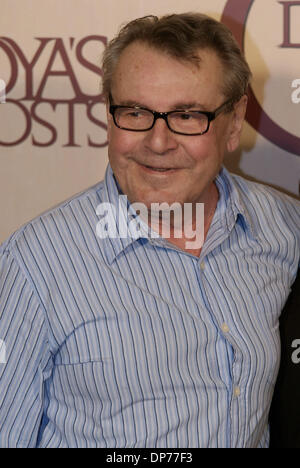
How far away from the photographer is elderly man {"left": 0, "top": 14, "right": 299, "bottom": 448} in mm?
1421

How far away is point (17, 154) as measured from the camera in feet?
6.27

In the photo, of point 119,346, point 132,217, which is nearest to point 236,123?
point 132,217

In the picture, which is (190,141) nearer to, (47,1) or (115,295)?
(115,295)

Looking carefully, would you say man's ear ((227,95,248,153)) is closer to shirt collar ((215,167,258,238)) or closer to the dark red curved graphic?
shirt collar ((215,167,258,238))

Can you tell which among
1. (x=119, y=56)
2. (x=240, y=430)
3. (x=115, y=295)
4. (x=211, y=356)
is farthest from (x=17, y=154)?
(x=240, y=430)

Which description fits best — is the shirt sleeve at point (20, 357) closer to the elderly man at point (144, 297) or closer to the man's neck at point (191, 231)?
the elderly man at point (144, 297)

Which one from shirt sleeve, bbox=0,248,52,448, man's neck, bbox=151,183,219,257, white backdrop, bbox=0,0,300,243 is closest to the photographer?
shirt sleeve, bbox=0,248,52,448

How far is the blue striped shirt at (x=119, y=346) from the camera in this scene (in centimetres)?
142

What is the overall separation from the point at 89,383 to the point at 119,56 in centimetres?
64

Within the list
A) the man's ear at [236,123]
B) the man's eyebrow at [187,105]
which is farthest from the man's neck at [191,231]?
the man's eyebrow at [187,105]

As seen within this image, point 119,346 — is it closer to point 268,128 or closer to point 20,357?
point 20,357

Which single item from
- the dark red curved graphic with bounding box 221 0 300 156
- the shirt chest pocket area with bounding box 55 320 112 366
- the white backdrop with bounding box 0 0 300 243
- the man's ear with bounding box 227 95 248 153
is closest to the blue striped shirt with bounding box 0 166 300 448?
the shirt chest pocket area with bounding box 55 320 112 366

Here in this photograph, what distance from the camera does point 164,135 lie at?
4.76 ft

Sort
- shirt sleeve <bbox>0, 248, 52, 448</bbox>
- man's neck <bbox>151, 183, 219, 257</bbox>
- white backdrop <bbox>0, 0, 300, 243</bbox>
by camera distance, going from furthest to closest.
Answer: white backdrop <bbox>0, 0, 300, 243</bbox> < man's neck <bbox>151, 183, 219, 257</bbox> < shirt sleeve <bbox>0, 248, 52, 448</bbox>
